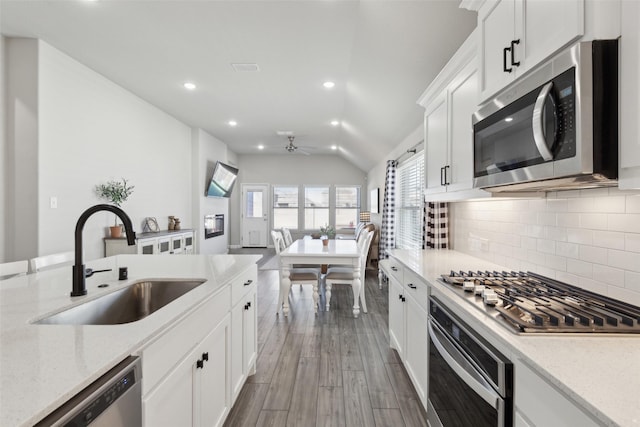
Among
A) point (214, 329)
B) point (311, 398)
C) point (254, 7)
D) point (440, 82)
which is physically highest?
point (254, 7)

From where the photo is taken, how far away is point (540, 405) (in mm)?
832

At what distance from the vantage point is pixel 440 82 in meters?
2.22

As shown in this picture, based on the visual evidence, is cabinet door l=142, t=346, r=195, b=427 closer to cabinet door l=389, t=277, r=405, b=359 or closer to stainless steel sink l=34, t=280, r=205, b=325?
stainless steel sink l=34, t=280, r=205, b=325

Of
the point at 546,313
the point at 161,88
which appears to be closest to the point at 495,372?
the point at 546,313

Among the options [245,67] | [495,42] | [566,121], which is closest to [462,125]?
[495,42]

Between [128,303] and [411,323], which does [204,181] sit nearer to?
[128,303]

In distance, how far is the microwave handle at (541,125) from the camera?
42.7 inches

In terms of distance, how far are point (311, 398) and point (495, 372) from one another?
1457 mm

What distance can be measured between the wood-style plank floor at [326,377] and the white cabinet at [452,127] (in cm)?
142

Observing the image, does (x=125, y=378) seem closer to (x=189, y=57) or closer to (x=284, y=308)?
(x=284, y=308)

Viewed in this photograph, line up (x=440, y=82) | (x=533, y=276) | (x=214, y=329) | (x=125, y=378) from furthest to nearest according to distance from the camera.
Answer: (x=440, y=82) < (x=533, y=276) < (x=214, y=329) < (x=125, y=378)

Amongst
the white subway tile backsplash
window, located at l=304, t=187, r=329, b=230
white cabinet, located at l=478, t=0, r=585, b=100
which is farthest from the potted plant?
window, located at l=304, t=187, r=329, b=230

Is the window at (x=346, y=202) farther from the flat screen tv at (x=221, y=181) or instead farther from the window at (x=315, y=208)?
the flat screen tv at (x=221, y=181)

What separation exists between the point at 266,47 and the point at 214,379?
9.82 feet
